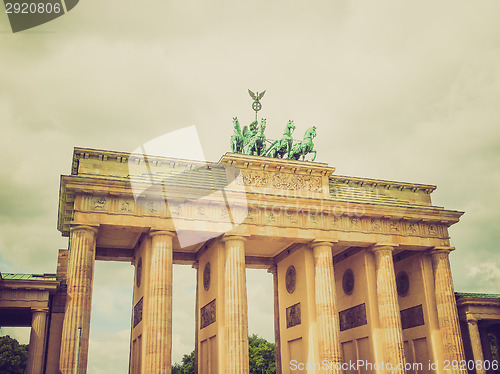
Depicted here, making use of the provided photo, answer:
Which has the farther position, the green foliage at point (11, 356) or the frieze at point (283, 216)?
the green foliage at point (11, 356)

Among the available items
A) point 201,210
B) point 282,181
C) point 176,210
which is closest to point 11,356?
point 176,210

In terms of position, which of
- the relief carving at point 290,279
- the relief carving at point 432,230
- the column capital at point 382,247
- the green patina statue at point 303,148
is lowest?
the relief carving at point 290,279

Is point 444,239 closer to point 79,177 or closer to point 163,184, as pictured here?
point 163,184

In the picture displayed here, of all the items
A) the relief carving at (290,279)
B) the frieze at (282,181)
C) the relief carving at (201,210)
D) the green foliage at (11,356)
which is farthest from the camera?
the green foliage at (11,356)

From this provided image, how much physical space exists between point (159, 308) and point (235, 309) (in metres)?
4.20

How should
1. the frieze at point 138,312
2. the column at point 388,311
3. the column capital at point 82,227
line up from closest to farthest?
the column capital at point 82,227
the frieze at point 138,312
the column at point 388,311

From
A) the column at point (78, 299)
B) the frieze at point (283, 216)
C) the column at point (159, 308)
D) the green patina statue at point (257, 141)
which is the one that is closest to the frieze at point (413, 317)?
the frieze at point (283, 216)

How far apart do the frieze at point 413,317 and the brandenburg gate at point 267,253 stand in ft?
0.27

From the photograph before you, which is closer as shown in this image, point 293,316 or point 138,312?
point 138,312

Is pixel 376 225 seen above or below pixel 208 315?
above

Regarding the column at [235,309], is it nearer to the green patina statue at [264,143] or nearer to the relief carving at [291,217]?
the relief carving at [291,217]

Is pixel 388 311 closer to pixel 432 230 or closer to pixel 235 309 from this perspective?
pixel 432 230

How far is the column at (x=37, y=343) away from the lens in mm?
24906

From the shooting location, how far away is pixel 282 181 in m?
32.2
